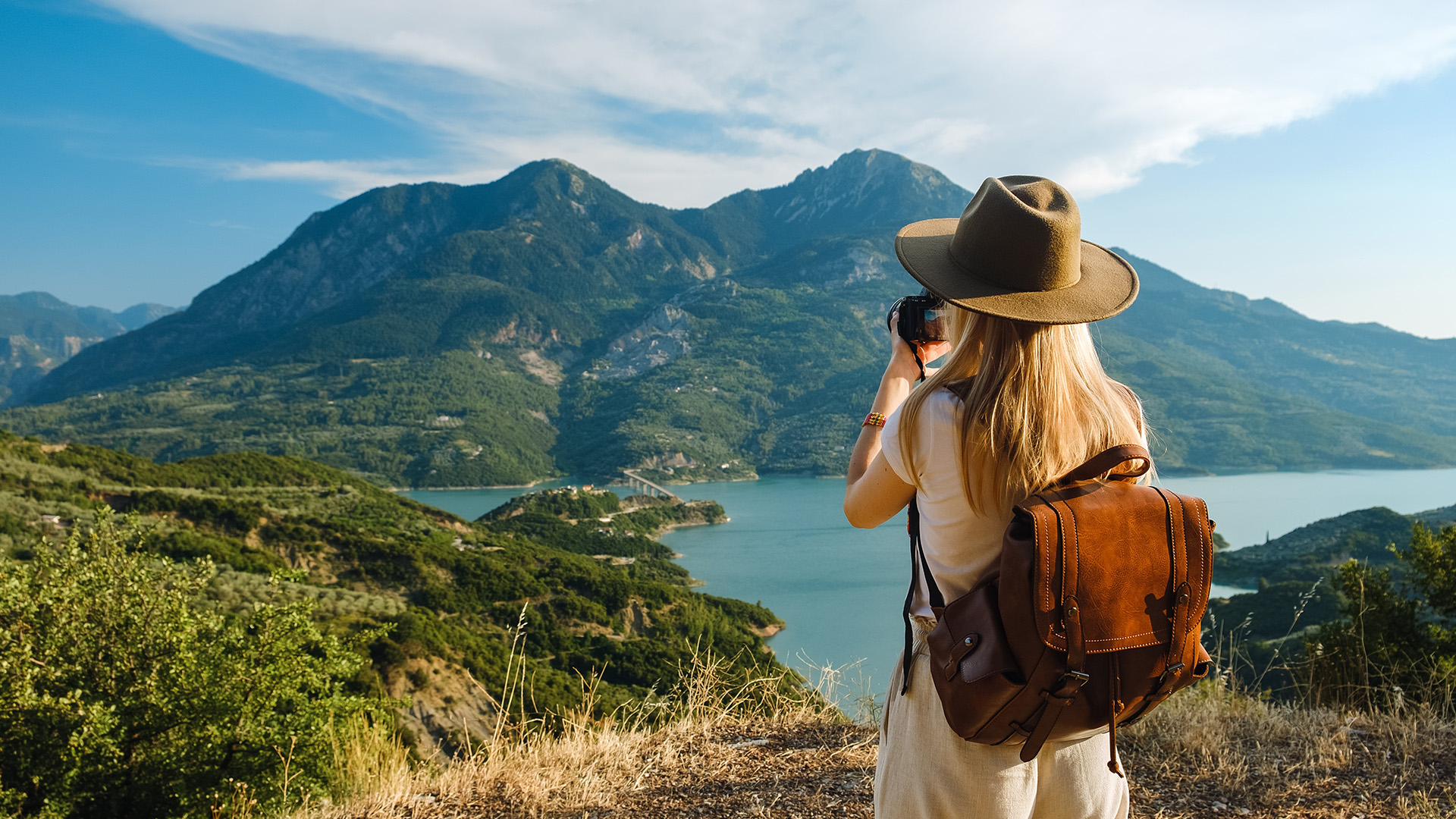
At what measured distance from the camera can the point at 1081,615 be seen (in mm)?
856

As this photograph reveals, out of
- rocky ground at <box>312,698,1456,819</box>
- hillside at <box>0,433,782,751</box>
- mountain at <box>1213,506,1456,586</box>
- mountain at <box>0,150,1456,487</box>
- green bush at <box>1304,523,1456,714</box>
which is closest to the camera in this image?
rocky ground at <box>312,698,1456,819</box>

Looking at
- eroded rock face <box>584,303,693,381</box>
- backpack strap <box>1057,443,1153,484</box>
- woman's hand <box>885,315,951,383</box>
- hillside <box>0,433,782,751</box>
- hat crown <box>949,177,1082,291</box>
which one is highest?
eroded rock face <box>584,303,693,381</box>

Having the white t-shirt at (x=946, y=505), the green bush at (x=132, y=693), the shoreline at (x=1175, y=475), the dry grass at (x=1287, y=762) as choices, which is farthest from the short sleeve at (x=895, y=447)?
the shoreline at (x=1175, y=475)

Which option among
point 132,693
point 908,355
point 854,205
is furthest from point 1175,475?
point 854,205

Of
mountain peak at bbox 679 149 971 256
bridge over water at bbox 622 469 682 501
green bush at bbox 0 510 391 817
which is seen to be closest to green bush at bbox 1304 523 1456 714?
green bush at bbox 0 510 391 817

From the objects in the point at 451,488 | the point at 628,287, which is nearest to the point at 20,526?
the point at 451,488

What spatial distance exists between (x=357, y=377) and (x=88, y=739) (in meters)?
109

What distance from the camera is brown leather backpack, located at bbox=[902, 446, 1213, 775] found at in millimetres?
854

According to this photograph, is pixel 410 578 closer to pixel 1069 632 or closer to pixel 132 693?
pixel 132 693

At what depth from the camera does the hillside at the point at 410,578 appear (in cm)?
1291

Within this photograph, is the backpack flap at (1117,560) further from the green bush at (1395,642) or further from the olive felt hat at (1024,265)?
the green bush at (1395,642)

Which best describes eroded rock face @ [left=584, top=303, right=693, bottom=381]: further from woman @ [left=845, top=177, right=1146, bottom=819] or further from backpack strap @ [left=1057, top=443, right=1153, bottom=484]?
backpack strap @ [left=1057, top=443, right=1153, bottom=484]

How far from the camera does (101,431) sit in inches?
3250

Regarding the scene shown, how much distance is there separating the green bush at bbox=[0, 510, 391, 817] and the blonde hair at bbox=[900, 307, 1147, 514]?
3467 millimetres
